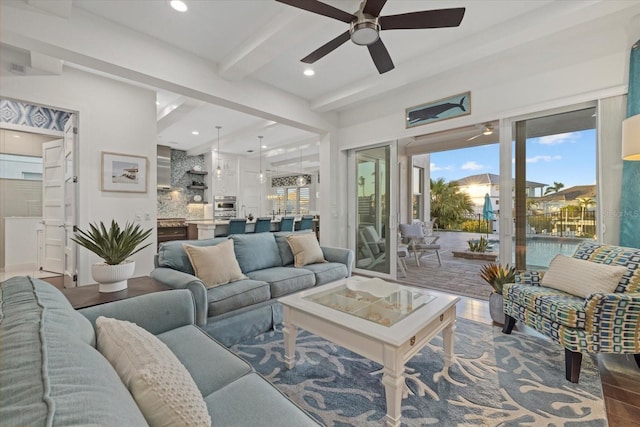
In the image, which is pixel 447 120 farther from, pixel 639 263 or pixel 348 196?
pixel 639 263

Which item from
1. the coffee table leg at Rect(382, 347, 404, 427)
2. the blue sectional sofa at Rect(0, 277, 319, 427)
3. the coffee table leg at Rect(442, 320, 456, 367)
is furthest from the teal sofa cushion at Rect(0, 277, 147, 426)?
the coffee table leg at Rect(442, 320, 456, 367)

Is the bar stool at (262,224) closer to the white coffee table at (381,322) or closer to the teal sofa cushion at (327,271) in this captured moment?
the teal sofa cushion at (327,271)

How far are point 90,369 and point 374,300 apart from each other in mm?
1788

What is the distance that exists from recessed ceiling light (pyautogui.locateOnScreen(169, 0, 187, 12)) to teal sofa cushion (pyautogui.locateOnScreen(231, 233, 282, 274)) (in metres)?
2.25

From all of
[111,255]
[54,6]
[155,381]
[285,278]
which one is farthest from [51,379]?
[54,6]

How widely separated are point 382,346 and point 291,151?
728 centimetres

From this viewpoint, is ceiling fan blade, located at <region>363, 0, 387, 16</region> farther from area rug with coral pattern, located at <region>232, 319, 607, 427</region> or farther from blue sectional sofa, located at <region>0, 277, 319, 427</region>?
area rug with coral pattern, located at <region>232, 319, 607, 427</region>

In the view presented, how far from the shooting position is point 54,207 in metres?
4.31

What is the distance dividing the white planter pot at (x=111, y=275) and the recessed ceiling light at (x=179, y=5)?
229 centimetres

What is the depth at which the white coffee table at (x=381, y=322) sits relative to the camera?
1494 millimetres

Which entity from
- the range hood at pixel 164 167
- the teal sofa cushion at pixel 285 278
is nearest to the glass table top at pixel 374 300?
the teal sofa cushion at pixel 285 278

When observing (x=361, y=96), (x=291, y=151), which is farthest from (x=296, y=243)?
(x=291, y=151)

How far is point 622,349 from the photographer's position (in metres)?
1.85

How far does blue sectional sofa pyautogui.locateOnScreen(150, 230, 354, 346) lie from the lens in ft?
7.43
